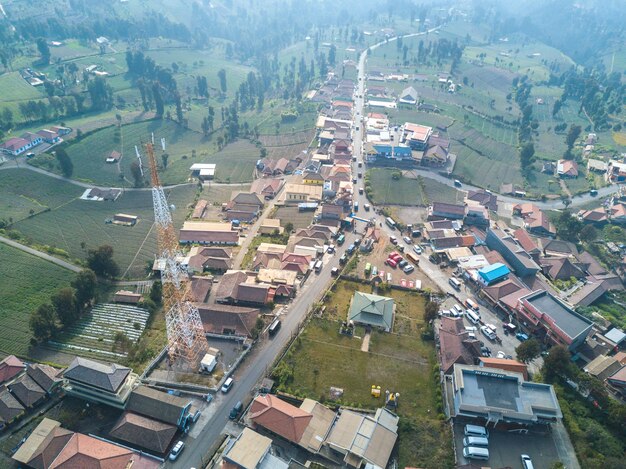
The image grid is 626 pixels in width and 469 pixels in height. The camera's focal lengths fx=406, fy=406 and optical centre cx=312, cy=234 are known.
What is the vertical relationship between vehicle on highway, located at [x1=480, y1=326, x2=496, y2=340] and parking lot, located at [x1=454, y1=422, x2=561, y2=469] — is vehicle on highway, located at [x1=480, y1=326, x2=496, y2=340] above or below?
below

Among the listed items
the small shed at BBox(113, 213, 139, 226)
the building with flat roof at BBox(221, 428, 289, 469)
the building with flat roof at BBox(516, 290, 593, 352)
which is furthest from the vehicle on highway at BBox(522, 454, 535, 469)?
the small shed at BBox(113, 213, 139, 226)

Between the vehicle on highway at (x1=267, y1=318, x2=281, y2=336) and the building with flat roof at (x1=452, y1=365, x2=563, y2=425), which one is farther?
the vehicle on highway at (x1=267, y1=318, x2=281, y2=336)

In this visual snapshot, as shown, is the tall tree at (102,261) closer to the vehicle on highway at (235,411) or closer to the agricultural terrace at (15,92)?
the vehicle on highway at (235,411)

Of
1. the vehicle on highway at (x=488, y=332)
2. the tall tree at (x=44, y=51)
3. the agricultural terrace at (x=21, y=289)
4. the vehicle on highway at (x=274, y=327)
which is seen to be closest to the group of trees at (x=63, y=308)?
the agricultural terrace at (x=21, y=289)

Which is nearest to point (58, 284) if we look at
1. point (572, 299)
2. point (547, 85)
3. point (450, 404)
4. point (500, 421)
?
point (450, 404)

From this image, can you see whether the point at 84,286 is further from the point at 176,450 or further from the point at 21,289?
the point at 176,450

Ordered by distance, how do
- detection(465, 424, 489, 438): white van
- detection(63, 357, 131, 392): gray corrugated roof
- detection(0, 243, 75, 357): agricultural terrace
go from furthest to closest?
1. detection(0, 243, 75, 357): agricultural terrace
2. detection(63, 357, 131, 392): gray corrugated roof
3. detection(465, 424, 489, 438): white van

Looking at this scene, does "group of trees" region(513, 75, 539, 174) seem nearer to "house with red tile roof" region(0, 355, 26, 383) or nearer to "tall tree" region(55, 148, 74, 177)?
"house with red tile roof" region(0, 355, 26, 383)
